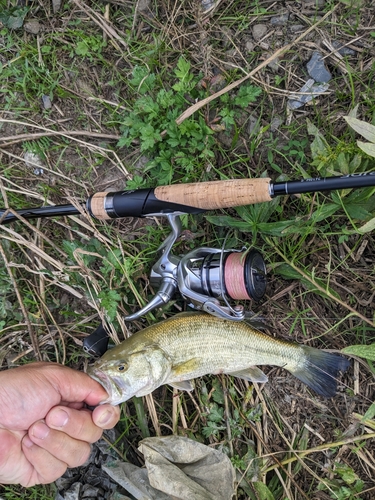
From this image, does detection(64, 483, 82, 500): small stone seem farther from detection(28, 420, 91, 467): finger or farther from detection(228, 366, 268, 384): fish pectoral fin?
detection(228, 366, 268, 384): fish pectoral fin

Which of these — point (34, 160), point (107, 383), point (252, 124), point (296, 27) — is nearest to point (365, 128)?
point (252, 124)

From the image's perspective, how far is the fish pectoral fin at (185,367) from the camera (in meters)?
3.01

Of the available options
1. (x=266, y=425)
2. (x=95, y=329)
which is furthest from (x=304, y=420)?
(x=95, y=329)

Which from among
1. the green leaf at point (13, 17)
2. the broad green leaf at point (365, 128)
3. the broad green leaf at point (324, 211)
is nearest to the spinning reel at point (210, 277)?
the broad green leaf at point (324, 211)

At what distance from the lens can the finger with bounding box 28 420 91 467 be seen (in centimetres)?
278

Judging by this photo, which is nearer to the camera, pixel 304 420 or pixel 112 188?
pixel 304 420

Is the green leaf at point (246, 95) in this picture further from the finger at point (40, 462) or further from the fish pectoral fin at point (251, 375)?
the finger at point (40, 462)

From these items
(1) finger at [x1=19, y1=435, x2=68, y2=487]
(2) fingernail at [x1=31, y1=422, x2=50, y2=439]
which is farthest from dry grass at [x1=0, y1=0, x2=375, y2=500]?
(2) fingernail at [x1=31, y1=422, x2=50, y2=439]

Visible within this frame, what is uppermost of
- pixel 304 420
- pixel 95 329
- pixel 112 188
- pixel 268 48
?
pixel 268 48

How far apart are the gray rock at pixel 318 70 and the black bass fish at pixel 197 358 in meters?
1.88

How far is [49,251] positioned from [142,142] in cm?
116

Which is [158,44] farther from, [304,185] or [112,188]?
[304,185]

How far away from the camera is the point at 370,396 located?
130 inches

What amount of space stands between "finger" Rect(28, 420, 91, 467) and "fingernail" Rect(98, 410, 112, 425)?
0.62ft
